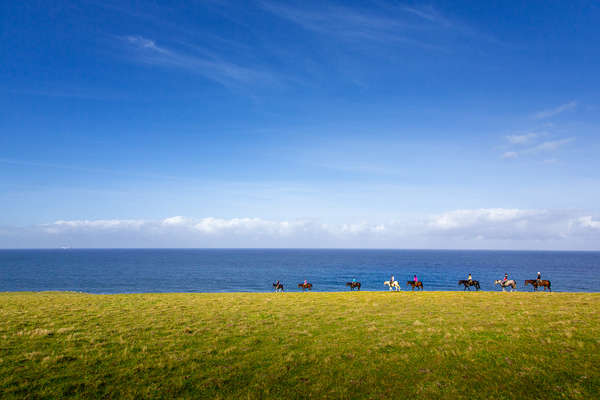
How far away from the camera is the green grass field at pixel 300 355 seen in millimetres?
9445

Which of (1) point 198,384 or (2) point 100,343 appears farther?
(2) point 100,343

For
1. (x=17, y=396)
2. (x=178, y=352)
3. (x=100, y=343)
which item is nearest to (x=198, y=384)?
(x=178, y=352)

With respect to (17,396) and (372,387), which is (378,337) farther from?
(17,396)

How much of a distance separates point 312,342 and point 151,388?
292 inches

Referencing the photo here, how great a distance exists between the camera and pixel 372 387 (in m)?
9.62

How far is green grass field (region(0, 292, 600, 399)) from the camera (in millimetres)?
9445

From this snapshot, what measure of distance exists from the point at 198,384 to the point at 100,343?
7.11m

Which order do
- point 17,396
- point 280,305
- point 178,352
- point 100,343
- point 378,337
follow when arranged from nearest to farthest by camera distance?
point 17,396
point 178,352
point 100,343
point 378,337
point 280,305

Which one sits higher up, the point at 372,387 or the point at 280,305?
the point at 372,387

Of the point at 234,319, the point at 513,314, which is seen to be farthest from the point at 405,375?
the point at 513,314

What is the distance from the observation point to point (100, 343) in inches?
531

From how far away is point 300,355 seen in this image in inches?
489

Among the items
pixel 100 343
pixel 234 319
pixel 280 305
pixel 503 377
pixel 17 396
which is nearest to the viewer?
pixel 17 396

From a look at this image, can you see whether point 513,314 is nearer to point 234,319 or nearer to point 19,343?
point 234,319
